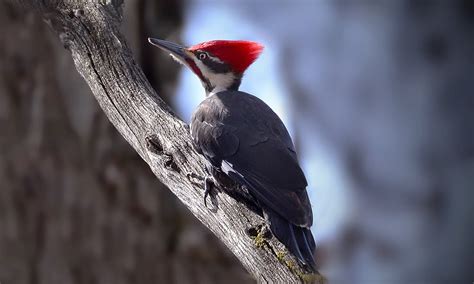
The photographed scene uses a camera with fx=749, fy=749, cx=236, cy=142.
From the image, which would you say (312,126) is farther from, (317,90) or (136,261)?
(136,261)

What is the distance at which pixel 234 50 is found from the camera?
4.98m

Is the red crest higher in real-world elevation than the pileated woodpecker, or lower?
higher

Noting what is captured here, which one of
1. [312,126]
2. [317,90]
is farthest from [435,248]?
[312,126]

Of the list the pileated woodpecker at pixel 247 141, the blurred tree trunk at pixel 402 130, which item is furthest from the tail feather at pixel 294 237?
the blurred tree trunk at pixel 402 130

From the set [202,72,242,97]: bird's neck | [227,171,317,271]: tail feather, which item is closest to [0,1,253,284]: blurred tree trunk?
[202,72,242,97]: bird's neck

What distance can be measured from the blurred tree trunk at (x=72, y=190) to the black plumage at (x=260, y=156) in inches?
117

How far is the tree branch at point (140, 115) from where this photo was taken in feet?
11.8

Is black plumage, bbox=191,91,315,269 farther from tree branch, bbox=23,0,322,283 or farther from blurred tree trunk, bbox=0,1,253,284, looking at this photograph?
blurred tree trunk, bbox=0,1,253,284

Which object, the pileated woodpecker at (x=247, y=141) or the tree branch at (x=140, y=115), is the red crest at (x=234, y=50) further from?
the tree branch at (x=140, y=115)

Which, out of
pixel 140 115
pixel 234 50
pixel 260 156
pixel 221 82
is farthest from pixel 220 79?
pixel 140 115

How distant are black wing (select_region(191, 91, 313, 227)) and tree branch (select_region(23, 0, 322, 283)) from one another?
14cm

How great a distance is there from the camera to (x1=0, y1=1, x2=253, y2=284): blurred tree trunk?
24.6 ft

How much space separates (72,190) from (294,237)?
448 centimetres

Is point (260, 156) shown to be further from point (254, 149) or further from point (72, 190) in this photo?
point (72, 190)
